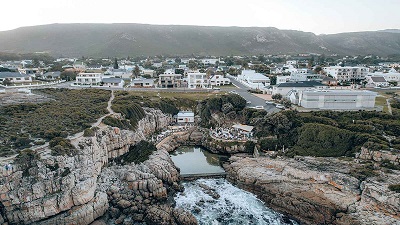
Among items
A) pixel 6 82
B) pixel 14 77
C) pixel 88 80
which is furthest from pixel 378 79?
pixel 14 77

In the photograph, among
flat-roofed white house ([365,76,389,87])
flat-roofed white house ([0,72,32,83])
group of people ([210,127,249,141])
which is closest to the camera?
group of people ([210,127,249,141])

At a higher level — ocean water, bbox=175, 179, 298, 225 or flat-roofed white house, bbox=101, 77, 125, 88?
flat-roofed white house, bbox=101, 77, 125, 88

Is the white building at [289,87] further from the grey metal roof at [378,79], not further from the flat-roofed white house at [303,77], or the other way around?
the grey metal roof at [378,79]

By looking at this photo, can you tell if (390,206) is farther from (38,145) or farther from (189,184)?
(38,145)

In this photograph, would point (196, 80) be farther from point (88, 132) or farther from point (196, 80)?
point (88, 132)

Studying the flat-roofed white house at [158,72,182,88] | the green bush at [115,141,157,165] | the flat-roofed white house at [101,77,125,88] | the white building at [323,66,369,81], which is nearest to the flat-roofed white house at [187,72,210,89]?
the flat-roofed white house at [158,72,182,88]

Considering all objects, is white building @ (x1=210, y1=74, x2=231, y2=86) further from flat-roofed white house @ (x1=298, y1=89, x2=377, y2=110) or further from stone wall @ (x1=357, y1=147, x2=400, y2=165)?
stone wall @ (x1=357, y1=147, x2=400, y2=165)
